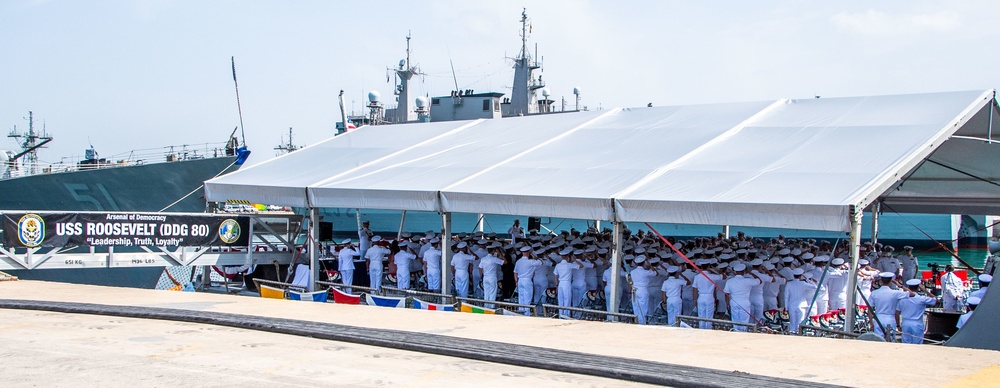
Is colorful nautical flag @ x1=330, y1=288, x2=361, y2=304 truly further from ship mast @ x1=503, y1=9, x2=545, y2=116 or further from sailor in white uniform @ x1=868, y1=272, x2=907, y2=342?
ship mast @ x1=503, y1=9, x2=545, y2=116

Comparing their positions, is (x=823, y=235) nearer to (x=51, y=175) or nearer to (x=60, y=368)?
(x=51, y=175)

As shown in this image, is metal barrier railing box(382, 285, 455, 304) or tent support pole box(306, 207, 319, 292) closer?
metal barrier railing box(382, 285, 455, 304)

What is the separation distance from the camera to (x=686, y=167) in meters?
12.3

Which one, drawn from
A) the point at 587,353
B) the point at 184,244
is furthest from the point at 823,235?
the point at 587,353

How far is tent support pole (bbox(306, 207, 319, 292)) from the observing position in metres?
16.2

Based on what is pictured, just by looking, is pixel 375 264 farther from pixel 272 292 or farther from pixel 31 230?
pixel 31 230

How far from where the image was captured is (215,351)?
784cm

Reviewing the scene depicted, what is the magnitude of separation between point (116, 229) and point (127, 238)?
26cm

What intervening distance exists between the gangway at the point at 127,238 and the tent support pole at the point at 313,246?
Answer: 179cm

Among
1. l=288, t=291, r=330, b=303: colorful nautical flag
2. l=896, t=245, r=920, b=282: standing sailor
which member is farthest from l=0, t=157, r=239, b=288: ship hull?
l=896, t=245, r=920, b=282: standing sailor

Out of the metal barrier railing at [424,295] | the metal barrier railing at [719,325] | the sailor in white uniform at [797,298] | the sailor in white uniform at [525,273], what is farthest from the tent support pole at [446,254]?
the sailor in white uniform at [797,298]

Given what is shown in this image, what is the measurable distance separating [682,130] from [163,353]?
9711mm

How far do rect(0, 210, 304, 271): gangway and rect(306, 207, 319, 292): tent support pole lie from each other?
1.79 meters

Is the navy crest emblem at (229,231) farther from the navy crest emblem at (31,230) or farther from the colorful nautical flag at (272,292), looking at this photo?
the navy crest emblem at (31,230)
